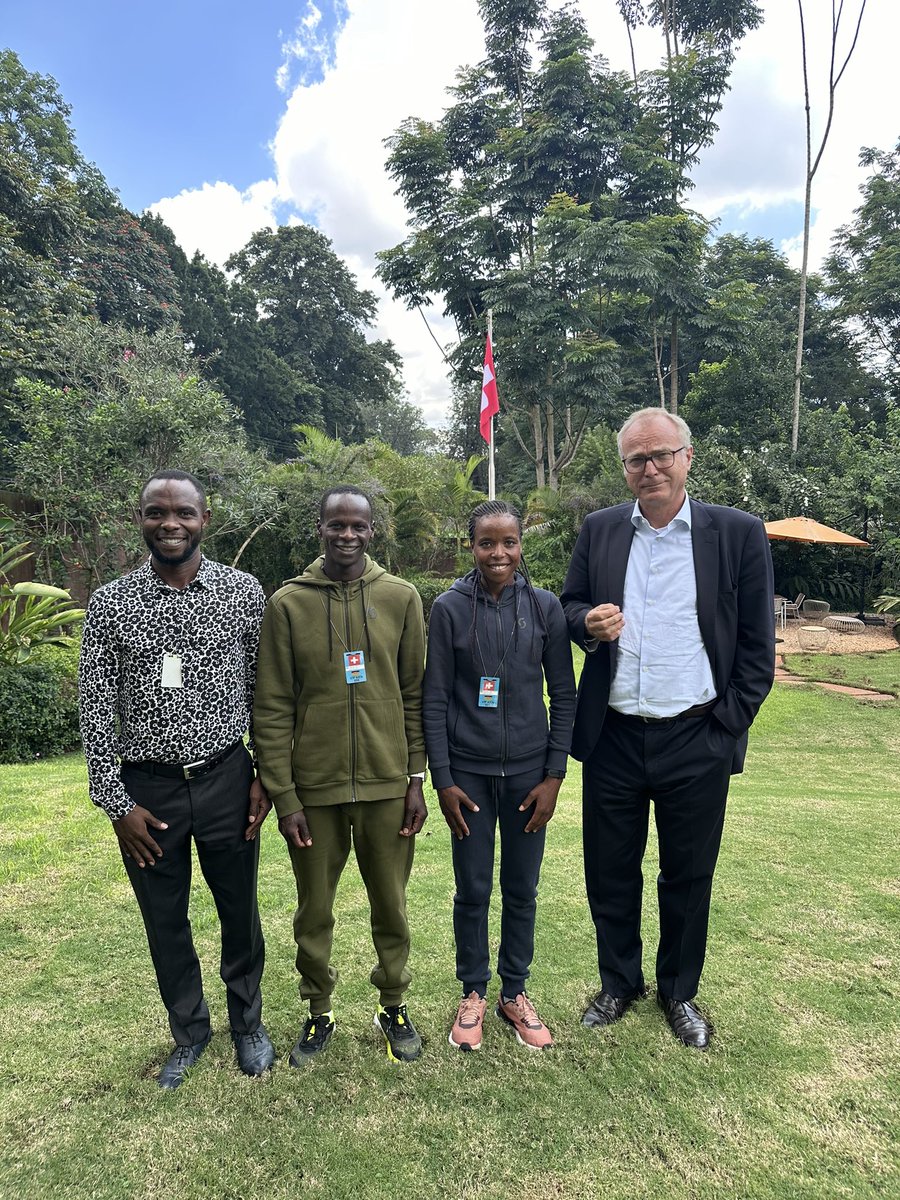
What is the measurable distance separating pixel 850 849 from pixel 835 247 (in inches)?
1232

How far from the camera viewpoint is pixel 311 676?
2.28 m

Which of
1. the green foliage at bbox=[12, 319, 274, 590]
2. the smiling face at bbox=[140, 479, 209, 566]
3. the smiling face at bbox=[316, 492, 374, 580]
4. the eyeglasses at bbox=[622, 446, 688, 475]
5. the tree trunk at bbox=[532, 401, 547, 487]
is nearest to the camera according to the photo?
the smiling face at bbox=[140, 479, 209, 566]

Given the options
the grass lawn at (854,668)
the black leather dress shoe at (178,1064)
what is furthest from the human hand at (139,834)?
the grass lawn at (854,668)

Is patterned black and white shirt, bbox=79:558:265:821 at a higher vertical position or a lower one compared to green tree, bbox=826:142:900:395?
lower

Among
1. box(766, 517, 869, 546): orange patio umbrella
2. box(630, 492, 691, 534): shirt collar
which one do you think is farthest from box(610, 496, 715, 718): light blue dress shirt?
box(766, 517, 869, 546): orange patio umbrella

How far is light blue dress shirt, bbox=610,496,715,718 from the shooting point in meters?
2.39

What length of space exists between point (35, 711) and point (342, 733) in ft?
20.3

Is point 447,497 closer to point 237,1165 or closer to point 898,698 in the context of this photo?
point 898,698

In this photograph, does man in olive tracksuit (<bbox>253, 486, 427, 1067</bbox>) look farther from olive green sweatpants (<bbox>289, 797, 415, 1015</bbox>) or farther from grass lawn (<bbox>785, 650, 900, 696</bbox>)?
grass lawn (<bbox>785, 650, 900, 696</bbox>)

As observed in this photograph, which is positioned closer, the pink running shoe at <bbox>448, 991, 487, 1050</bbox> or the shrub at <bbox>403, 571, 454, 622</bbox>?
the pink running shoe at <bbox>448, 991, 487, 1050</bbox>

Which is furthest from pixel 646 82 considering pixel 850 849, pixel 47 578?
pixel 850 849

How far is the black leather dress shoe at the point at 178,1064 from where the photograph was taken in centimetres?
228

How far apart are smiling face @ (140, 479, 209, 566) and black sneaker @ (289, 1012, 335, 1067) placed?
1686 millimetres

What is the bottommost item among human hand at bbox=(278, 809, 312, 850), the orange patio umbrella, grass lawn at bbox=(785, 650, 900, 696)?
grass lawn at bbox=(785, 650, 900, 696)
